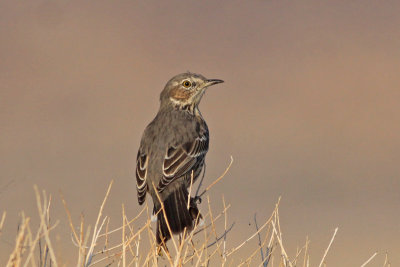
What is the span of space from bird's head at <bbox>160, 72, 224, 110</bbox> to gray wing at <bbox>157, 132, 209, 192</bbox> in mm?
923

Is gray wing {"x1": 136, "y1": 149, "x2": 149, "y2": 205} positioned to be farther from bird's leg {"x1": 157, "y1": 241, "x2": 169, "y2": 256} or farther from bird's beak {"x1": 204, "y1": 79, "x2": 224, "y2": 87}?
bird's leg {"x1": 157, "y1": 241, "x2": 169, "y2": 256}

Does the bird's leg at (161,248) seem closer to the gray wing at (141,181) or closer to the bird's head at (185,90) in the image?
the gray wing at (141,181)

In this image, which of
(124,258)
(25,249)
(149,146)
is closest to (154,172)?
(149,146)

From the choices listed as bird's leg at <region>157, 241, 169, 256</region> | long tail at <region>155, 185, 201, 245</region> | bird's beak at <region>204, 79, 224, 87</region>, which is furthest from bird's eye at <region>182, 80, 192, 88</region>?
bird's leg at <region>157, 241, 169, 256</region>

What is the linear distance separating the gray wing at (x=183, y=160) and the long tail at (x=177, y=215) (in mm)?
223

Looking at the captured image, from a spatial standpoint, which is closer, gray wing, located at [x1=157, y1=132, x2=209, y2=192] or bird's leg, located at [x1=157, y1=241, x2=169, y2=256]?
bird's leg, located at [x1=157, y1=241, x2=169, y2=256]

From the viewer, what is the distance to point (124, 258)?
18.3 ft

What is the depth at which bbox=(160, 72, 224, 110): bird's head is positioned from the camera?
10219 mm

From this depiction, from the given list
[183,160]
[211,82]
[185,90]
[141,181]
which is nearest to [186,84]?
[185,90]

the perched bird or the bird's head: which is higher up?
the bird's head

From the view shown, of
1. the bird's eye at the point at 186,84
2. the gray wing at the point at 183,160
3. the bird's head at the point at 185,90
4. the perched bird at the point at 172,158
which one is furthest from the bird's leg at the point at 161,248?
the bird's eye at the point at 186,84

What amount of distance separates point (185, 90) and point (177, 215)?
2832 mm

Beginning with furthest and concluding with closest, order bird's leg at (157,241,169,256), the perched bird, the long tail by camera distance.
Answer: the perched bird
the long tail
bird's leg at (157,241,169,256)

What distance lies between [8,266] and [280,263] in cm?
242
